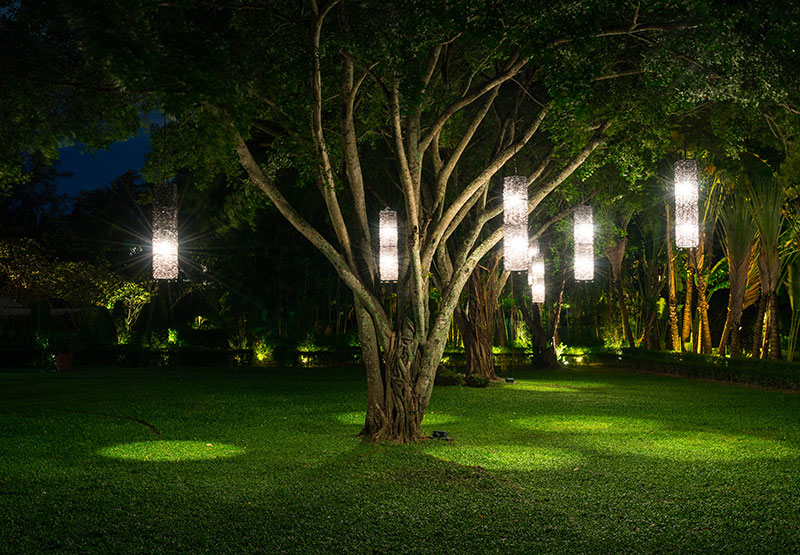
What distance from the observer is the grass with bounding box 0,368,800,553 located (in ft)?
14.6

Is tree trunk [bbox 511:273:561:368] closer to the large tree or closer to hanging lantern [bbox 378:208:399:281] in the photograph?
the large tree

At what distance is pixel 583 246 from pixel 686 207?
2.33m

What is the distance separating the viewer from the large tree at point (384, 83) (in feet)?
20.0

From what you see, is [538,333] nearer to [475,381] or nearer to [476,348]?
[476,348]

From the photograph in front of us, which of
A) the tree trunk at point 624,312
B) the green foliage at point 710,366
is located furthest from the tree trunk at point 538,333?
the tree trunk at point 624,312

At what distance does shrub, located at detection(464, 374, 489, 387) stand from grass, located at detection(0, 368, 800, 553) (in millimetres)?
3133

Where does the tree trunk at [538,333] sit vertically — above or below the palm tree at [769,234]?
below

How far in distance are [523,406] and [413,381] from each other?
12.2ft

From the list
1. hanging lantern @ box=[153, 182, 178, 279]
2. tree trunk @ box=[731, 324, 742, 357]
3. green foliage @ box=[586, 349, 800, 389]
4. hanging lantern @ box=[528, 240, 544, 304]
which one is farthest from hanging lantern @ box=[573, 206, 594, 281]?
tree trunk @ box=[731, 324, 742, 357]

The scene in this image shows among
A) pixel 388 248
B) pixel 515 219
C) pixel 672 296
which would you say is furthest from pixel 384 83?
pixel 672 296

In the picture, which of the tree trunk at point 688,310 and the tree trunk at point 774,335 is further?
the tree trunk at point 688,310

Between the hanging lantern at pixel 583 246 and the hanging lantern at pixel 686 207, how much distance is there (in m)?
2.00

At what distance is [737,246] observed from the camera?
15.2m

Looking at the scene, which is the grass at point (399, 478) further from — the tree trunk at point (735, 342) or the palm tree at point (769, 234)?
the tree trunk at point (735, 342)
